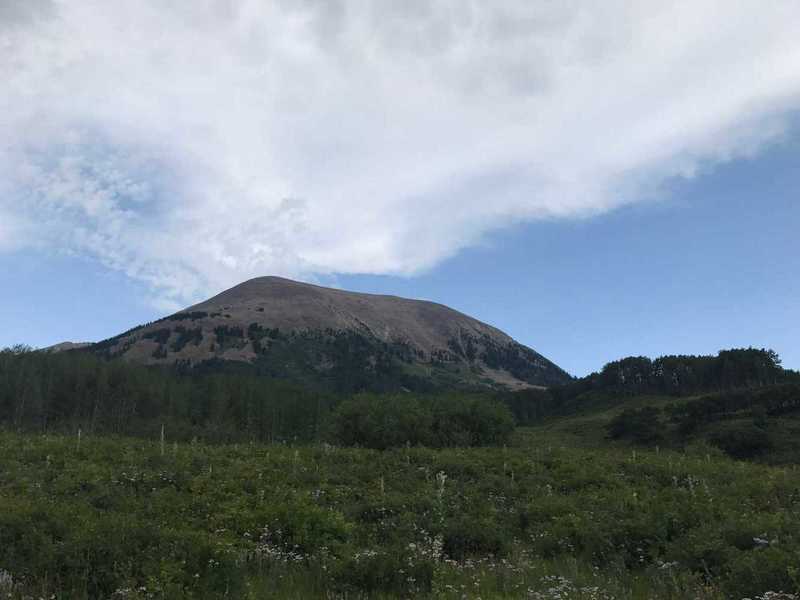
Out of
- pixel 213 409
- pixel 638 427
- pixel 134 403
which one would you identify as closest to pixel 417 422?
pixel 213 409

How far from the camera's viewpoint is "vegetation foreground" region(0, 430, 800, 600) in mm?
7523

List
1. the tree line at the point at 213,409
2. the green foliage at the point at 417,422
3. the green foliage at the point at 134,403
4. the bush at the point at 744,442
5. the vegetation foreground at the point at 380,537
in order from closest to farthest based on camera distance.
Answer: the vegetation foreground at the point at 380,537 → the green foliage at the point at 417,422 → the tree line at the point at 213,409 → the bush at the point at 744,442 → the green foliage at the point at 134,403

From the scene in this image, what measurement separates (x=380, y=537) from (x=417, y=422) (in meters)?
59.8

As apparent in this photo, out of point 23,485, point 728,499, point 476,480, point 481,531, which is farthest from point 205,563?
point 476,480

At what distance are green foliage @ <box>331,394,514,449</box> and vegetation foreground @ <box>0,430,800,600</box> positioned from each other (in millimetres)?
47586

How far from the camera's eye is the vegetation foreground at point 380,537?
7.52m

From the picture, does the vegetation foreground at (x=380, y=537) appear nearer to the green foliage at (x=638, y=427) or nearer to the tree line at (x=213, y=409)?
the tree line at (x=213, y=409)

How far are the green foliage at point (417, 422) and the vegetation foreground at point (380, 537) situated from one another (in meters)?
47.6

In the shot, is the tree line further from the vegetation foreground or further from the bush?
the vegetation foreground

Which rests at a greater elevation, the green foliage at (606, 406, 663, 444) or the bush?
the green foliage at (606, 406, 663, 444)

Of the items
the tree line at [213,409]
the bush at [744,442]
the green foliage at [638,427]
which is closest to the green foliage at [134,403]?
the tree line at [213,409]

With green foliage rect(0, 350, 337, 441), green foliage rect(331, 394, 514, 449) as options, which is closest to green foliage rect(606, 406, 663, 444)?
green foliage rect(331, 394, 514, 449)

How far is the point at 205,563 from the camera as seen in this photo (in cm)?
799

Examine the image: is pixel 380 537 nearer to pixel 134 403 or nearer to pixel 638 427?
pixel 134 403
